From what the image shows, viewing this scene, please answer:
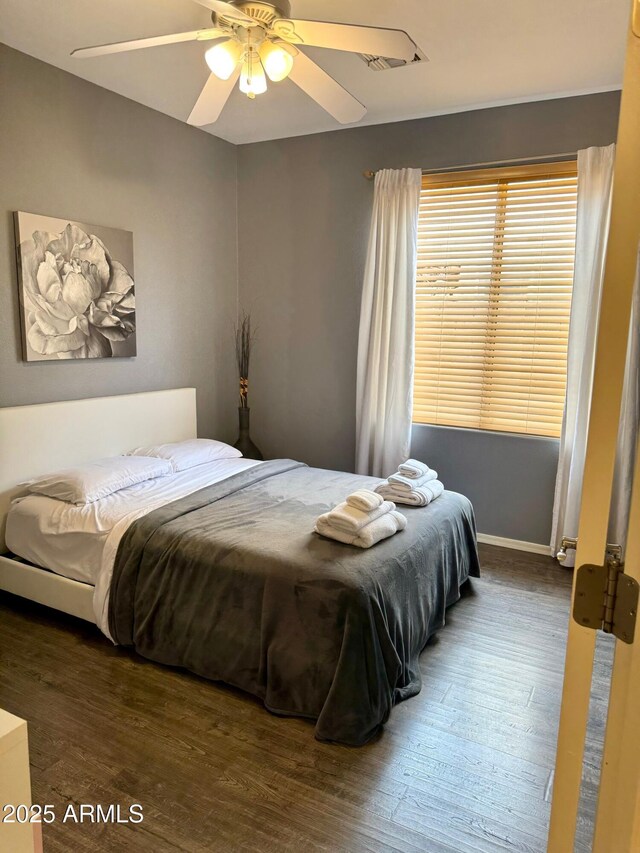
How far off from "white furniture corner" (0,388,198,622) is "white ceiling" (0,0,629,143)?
6.24 feet

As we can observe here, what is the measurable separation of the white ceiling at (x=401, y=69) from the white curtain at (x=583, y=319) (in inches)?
20.9

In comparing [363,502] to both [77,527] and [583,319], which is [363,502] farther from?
[583,319]

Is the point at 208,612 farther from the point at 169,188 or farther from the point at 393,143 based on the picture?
the point at 393,143

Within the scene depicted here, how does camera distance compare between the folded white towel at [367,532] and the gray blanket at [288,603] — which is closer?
the gray blanket at [288,603]

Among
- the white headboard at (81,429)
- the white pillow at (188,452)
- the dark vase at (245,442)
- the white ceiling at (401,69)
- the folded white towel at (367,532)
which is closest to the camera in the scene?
the folded white towel at (367,532)

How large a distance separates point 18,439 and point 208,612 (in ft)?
5.10

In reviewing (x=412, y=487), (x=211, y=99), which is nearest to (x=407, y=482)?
(x=412, y=487)

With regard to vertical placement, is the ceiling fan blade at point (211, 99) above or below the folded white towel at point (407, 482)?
above

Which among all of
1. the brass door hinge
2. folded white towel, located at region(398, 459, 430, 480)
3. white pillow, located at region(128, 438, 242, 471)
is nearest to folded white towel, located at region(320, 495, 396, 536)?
folded white towel, located at region(398, 459, 430, 480)

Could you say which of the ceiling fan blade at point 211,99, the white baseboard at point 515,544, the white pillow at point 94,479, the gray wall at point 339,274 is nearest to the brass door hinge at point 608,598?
the ceiling fan blade at point 211,99

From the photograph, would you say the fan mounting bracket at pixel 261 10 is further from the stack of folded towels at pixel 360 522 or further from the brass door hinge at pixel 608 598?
the brass door hinge at pixel 608 598

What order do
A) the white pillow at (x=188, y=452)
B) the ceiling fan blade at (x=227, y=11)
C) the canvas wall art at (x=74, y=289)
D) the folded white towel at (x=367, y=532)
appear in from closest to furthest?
the ceiling fan blade at (x=227, y=11)
the folded white towel at (x=367, y=532)
the canvas wall art at (x=74, y=289)
the white pillow at (x=188, y=452)

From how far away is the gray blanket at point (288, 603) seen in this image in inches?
85.1

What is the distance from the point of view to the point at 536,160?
11.9 feet
